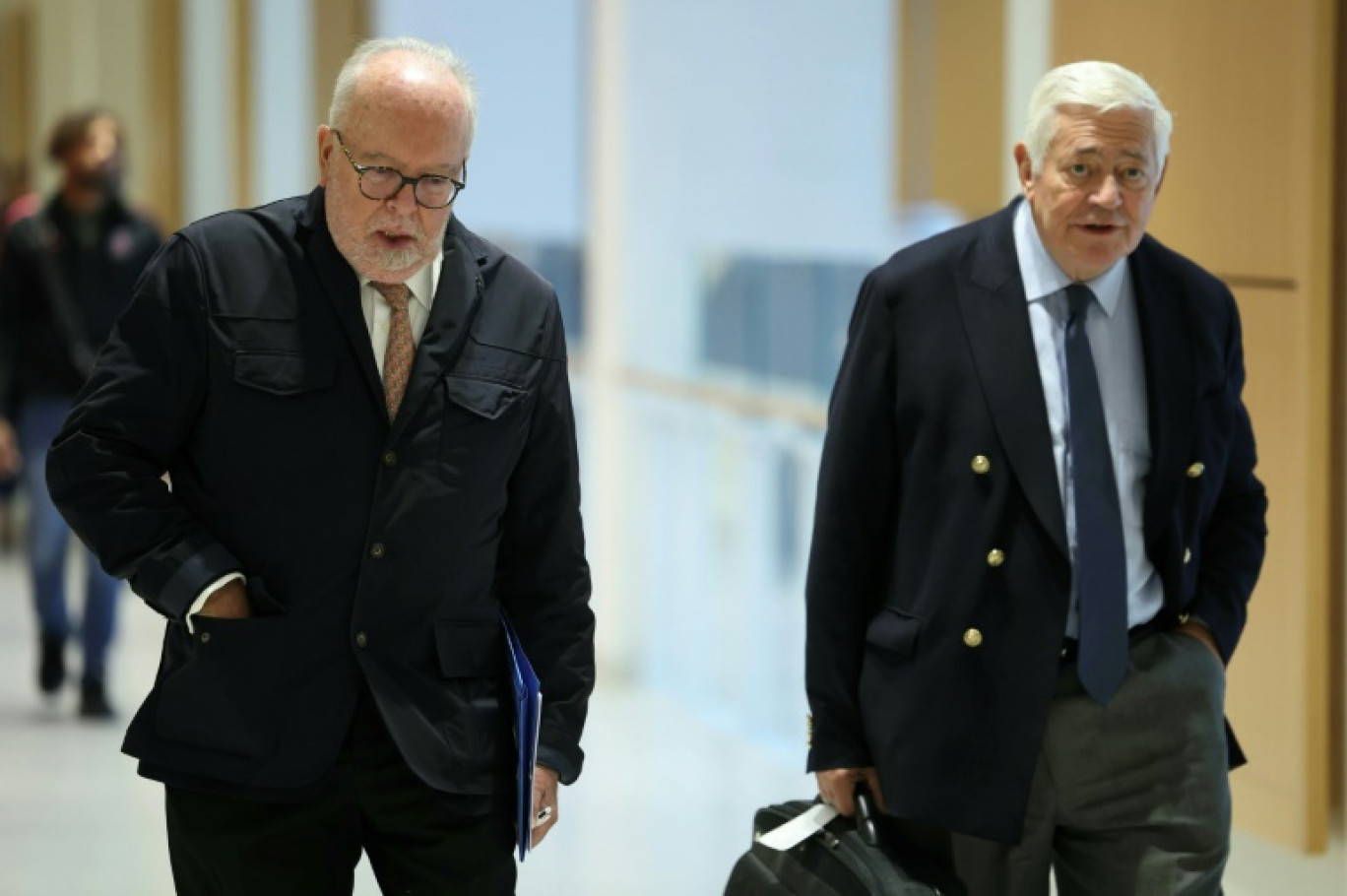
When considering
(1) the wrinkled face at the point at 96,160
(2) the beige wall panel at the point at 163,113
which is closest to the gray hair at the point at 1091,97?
(1) the wrinkled face at the point at 96,160

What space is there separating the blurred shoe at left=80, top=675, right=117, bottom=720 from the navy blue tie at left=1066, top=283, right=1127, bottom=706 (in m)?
4.72

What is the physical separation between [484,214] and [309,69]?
1622 mm

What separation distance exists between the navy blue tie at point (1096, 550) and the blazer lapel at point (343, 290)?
97 centimetres

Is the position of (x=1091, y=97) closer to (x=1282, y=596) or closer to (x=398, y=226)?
(x=398, y=226)

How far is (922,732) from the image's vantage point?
304 centimetres

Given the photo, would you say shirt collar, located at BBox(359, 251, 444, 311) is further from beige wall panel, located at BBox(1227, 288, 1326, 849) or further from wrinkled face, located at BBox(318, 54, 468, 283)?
beige wall panel, located at BBox(1227, 288, 1326, 849)

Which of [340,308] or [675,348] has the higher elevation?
[340,308]

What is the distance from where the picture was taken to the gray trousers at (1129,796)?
3.01 meters

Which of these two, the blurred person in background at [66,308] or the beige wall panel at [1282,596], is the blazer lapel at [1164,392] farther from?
the blurred person in background at [66,308]

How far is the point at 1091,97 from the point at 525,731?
3.76 ft

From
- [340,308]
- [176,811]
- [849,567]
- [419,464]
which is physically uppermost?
[340,308]

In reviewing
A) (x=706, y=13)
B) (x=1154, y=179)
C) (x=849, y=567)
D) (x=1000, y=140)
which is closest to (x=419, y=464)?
(x=849, y=567)

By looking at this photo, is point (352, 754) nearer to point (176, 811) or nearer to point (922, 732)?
point (176, 811)

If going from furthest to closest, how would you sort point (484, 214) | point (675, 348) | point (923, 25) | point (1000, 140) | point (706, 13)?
point (484, 214) → point (675, 348) → point (706, 13) → point (923, 25) → point (1000, 140)
